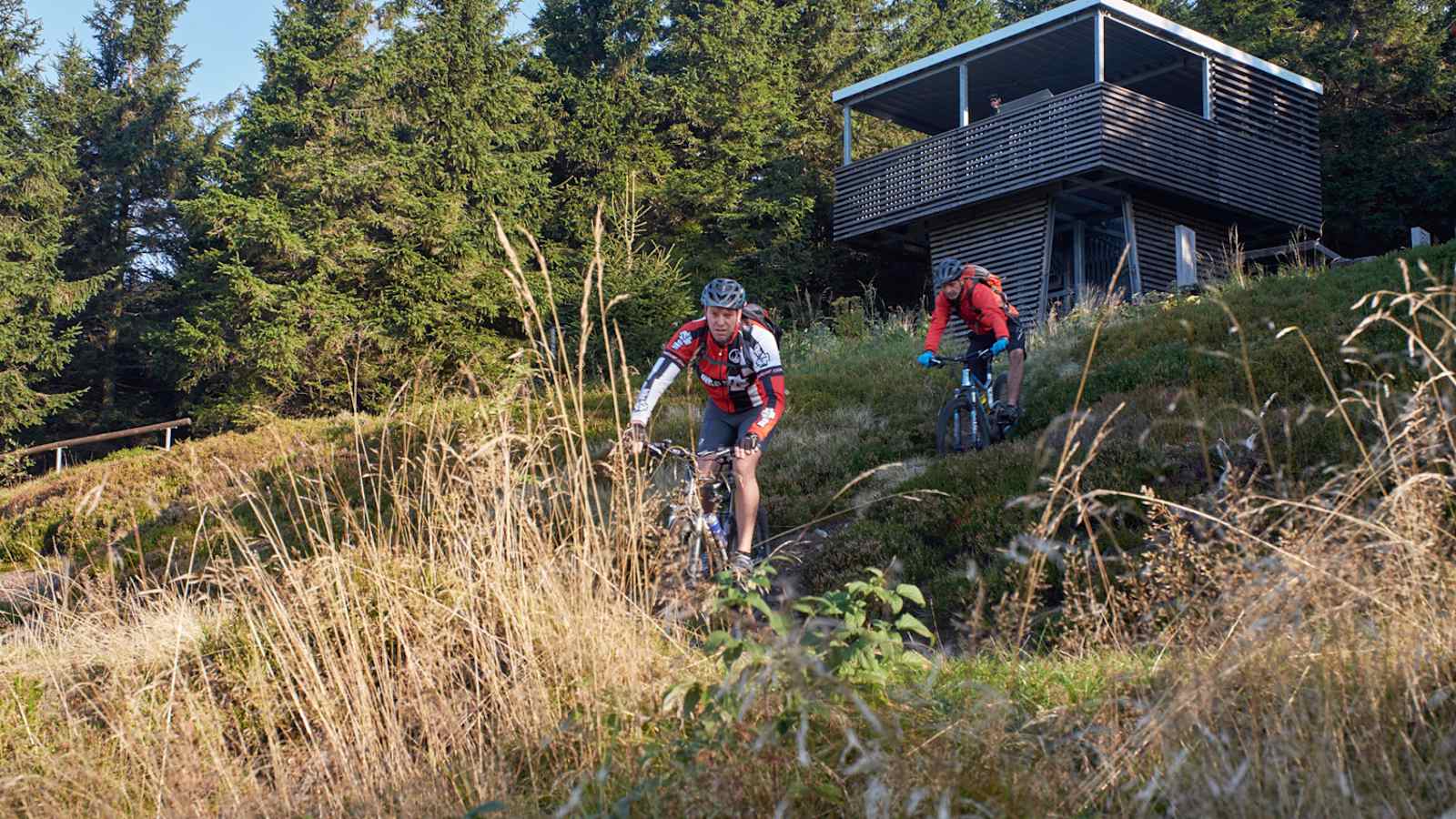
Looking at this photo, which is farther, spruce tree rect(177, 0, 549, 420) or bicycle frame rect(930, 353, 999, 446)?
spruce tree rect(177, 0, 549, 420)

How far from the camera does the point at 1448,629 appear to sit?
3229 millimetres

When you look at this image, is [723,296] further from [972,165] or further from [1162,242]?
[1162,242]

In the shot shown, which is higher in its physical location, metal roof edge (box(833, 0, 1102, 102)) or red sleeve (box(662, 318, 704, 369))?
metal roof edge (box(833, 0, 1102, 102))

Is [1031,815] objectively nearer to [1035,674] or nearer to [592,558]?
[1035,674]

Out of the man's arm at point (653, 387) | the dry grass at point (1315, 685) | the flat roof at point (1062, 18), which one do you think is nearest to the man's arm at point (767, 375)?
the man's arm at point (653, 387)

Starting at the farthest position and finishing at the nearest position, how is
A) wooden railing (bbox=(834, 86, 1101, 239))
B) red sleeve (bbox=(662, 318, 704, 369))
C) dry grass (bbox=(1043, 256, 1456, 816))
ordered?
1. wooden railing (bbox=(834, 86, 1101, 239))
2. red sleeve (bbox=(662, 318, 704, 369))
3. dry grass (bbox=(1043, 256, 1456, 816))

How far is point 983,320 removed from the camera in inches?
430

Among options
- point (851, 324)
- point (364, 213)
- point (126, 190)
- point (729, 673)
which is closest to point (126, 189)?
point (126, 190)

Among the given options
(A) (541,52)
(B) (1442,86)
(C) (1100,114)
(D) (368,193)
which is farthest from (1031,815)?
(A) (541,52)

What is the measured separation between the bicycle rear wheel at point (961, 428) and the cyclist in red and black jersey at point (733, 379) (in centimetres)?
342

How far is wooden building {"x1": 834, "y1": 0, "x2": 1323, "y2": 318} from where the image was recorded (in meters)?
22.2

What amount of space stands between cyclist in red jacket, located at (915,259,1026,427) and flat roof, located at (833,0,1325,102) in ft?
38.7

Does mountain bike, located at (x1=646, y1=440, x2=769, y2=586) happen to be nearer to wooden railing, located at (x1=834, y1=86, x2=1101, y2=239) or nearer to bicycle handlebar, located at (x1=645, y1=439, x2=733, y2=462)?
bicycle handlebar, located at (x1=645, y1=439, x2=733, y2=462)

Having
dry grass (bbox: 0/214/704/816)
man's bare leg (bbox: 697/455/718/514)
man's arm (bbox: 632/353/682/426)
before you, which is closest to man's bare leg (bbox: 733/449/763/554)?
man's bare leg (bbox: 697/455/718/514)
